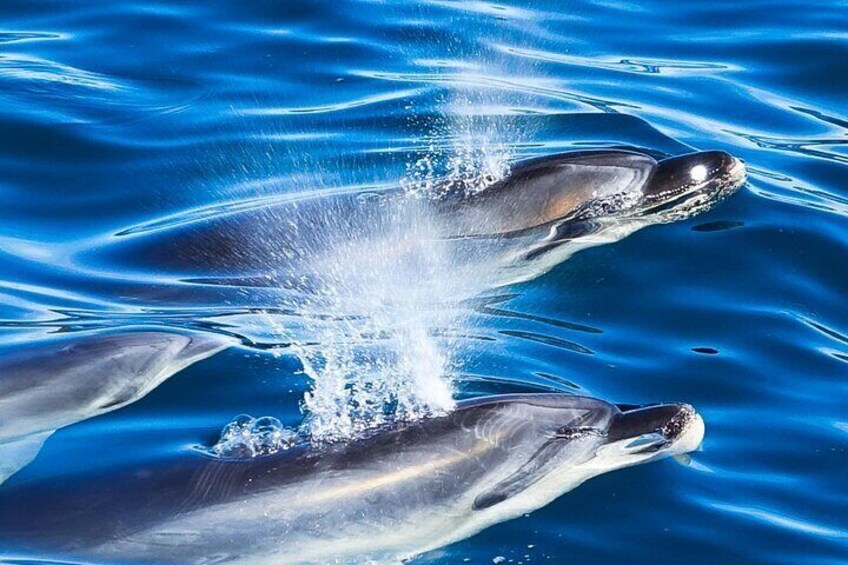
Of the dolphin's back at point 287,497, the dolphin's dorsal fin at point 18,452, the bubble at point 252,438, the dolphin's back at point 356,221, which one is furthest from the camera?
the dolphin's back at point 356,221

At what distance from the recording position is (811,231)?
35.5 ft

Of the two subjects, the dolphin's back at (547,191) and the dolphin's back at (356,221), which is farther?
the dolphin's back at (547,191)

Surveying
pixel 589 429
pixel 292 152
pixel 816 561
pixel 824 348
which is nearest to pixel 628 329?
pixel 824 348

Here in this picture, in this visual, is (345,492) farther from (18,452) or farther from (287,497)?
(18,452)

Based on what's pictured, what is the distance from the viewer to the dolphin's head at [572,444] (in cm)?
739

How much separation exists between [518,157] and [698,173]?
141 centimetres

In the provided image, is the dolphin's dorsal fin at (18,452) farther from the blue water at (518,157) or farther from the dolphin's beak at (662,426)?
the dolphin's beak at (662,426)

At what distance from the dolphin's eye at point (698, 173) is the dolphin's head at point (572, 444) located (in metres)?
3.63

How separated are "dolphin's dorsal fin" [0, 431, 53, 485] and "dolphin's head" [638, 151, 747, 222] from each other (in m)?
4.79

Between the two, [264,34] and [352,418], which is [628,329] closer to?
[352,418]

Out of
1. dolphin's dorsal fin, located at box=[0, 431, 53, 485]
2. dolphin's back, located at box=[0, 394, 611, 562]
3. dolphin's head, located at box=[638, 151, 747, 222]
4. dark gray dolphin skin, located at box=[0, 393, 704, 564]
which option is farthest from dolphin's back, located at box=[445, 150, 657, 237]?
dolphin's dorsal fin, located at box=[0, 431, 53, 485]

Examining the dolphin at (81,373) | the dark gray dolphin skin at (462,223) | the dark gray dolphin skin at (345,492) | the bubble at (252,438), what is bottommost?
the dark gray dolphin skin at (345,492)

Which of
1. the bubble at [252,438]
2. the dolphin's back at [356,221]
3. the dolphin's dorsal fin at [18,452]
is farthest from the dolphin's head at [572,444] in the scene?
the dolphin's back at [356,221]

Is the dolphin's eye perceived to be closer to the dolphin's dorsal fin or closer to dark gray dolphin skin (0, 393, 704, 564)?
dark gray dolphin skin (0, 393, 704, 564)
